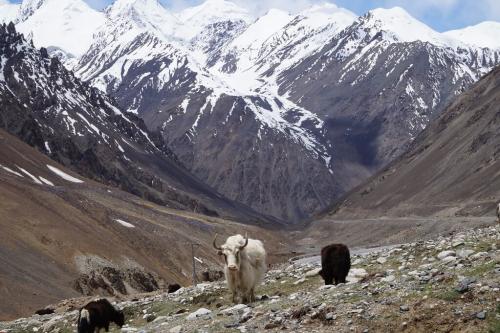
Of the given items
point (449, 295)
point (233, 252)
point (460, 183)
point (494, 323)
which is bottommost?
point (460, 183)

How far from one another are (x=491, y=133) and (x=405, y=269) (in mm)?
170921

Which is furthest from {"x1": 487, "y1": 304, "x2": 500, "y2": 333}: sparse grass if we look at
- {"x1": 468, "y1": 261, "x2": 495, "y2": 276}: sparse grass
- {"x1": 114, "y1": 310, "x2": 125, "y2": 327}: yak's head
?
{"x1": 114, "y1": 310, "x2": 125, "y2": 327}: yak's head

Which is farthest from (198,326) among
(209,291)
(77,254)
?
(77,254)

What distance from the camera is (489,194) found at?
143 m

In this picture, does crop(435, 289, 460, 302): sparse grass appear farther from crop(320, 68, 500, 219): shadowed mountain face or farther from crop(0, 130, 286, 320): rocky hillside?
crop(320, 68, 500, 219): shadowed mountain face

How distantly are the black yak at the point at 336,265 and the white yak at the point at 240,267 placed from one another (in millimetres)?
2143

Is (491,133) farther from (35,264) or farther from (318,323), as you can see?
(318,323)

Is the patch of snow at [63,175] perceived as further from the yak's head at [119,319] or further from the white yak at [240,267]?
the white yak at [240,267]

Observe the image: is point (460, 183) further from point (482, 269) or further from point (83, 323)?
point (482, 269)

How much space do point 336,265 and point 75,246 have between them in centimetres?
5730

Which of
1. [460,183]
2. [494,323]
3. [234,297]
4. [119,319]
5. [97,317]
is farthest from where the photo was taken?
[460,183]

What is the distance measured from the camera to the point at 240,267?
23.1 metres

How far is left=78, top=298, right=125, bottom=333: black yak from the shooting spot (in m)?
23.0

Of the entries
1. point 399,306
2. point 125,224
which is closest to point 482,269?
point 399,306
